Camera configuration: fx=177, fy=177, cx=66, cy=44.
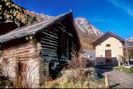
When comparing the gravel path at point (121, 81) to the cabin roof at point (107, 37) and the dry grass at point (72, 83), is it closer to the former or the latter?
the dry grass at point (72, 83)

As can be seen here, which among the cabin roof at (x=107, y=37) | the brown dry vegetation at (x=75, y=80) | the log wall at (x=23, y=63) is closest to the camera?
the brown dry vegetation at (x=75, y=80)

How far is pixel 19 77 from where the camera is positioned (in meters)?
13.7

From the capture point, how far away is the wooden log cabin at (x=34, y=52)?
13.0 m

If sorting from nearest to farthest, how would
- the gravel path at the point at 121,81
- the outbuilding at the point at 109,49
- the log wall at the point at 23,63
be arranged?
the log wall at the point at 23,63 → the gravel path at the point at 121,81 → the outbuilding at the point at 109,49

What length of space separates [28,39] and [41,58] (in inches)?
75.1

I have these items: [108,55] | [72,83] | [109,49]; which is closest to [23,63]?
[72,83]

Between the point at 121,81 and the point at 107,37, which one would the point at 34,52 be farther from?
the point at 107,37

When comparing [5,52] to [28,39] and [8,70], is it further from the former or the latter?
[28,39]

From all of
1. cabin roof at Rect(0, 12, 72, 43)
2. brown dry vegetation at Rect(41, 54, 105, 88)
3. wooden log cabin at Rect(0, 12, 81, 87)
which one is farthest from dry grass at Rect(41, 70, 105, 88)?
cabin roof at Rect(0, 12, 72, 43)

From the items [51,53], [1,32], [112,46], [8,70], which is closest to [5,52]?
[8,70]

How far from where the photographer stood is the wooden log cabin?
1299cm

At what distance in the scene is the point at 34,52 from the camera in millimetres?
13383

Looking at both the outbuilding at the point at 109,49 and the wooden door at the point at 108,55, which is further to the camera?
the wooden door at the point at 108,55

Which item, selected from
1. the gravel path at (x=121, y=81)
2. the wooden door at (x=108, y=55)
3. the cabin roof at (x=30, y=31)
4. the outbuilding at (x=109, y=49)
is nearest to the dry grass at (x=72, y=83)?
the gravel path at (x=121, y=81)
